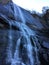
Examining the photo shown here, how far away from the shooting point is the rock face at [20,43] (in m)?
15.9

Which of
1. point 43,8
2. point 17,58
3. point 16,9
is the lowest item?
point 17,58

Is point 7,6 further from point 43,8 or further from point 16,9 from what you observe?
point 43,8

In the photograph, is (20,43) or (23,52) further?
(20,43)

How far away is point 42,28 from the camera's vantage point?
837 inches

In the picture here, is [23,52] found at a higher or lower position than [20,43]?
lower

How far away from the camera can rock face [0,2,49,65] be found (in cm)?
1595

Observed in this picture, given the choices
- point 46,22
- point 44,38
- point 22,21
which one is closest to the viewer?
point 44,38

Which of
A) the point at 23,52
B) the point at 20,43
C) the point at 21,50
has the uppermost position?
the point at 20,43

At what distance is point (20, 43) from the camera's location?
16797mm

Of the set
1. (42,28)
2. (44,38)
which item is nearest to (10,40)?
(44,38)

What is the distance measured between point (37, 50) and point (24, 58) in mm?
1530

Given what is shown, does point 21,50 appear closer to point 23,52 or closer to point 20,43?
point 23,52

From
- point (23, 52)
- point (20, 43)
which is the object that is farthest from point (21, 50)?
point (20, 43)

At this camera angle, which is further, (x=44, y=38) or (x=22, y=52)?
(x=44, y=38)
